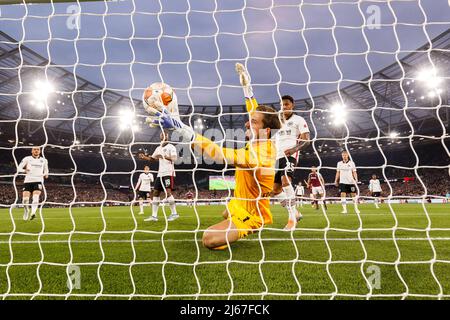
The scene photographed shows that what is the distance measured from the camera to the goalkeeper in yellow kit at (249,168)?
124 inches

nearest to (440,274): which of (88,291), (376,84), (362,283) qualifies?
(362,283)

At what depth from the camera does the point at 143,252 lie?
4086mm

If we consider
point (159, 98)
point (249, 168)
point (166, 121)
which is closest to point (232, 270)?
point (249, 168)

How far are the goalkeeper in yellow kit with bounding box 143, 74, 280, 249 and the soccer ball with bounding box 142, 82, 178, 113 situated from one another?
372mm

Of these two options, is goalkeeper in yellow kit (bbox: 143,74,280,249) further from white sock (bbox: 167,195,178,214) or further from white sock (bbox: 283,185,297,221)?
white sock (bbox: 167,195,178,214)

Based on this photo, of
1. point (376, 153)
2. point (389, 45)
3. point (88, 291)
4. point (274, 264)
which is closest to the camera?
point (88, 291)

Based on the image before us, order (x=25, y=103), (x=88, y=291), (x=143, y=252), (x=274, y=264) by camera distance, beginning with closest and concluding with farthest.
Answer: (x=88, y=291) < (x=274, y=264) < (x=143, y=252) < (x=25, y=103)

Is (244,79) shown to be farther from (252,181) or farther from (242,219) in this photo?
(242,219)

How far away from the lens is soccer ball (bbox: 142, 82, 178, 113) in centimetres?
290

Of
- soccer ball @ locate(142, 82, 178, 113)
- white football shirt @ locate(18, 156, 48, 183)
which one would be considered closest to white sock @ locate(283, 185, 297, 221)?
soccer ball @ locate(142, 82, 178, 113)

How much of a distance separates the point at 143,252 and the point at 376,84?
2826 centimetres

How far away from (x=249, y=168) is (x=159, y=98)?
108 cm
